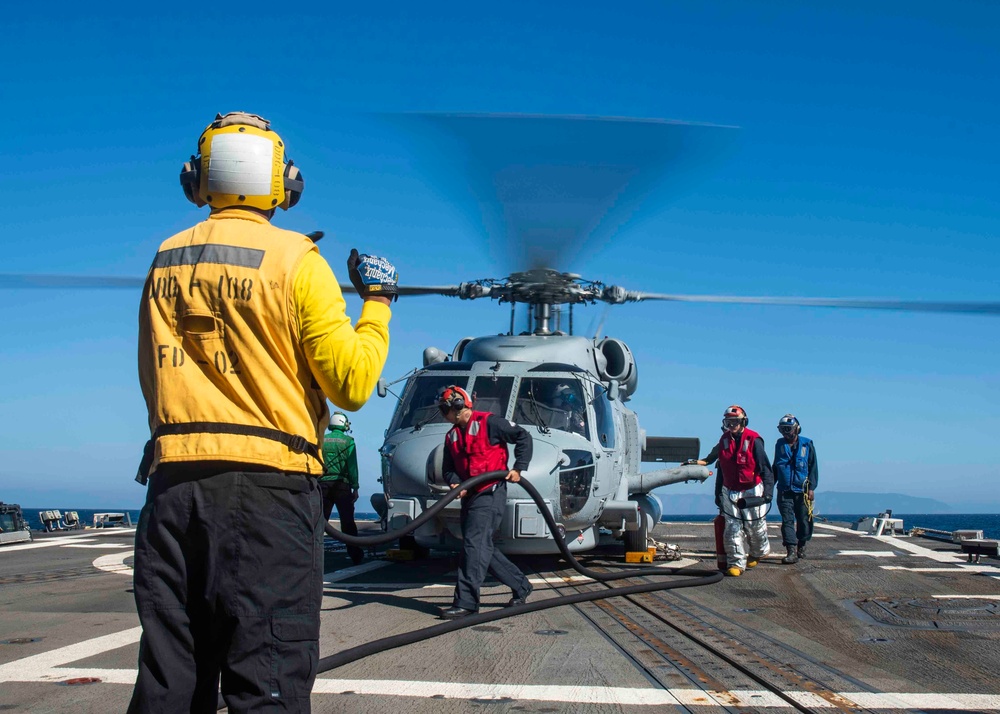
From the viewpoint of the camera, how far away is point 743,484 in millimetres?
10078

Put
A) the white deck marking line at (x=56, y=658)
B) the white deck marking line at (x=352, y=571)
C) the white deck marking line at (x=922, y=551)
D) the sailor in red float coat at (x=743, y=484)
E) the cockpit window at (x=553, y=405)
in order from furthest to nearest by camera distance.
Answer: the white deck marking line at (x=922, y=551) → the sailor in red float coat at (x=743, y=484) → the cockpit window at (x=553, y=405) → the white deck marking line at (x=352, y=571) → the white deck marking line at (x=56, y=658)

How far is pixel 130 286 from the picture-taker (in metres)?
6.72

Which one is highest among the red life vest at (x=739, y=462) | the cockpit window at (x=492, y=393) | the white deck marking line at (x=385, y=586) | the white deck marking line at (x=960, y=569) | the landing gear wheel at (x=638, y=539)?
the cockpit window at (x=492, y=393)

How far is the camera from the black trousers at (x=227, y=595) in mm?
2139

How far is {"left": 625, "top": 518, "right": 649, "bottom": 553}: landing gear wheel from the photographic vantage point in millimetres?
10609

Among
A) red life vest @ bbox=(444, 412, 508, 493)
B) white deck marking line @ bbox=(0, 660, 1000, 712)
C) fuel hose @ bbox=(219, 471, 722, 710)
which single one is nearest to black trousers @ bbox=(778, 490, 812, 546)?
fuel hose @ bbox=(219, 471, 722, 710)

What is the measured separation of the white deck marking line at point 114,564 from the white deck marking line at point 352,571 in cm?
205

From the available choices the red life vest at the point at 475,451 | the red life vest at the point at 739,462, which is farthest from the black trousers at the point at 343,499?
the red life vest at the point at 739,462

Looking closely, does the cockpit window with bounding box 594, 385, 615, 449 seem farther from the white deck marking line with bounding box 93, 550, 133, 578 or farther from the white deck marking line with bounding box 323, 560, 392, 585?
the white deck marking line with bounding box 93, 550, 133, 578

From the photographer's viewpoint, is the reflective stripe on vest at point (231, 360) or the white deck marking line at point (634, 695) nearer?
the reflective stripe on vest at point (231, 360)

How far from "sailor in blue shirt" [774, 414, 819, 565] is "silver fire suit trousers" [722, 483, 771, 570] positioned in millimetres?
1120

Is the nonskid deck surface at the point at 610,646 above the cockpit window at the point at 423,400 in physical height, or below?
below

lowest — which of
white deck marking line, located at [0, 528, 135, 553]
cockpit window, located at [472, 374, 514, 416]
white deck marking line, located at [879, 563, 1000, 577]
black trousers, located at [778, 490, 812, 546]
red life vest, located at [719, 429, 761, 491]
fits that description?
white deck marking line, located at [0, 528, 135, 553]

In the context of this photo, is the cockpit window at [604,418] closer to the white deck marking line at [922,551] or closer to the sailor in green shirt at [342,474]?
the sailor in green shirt at [342,474]
